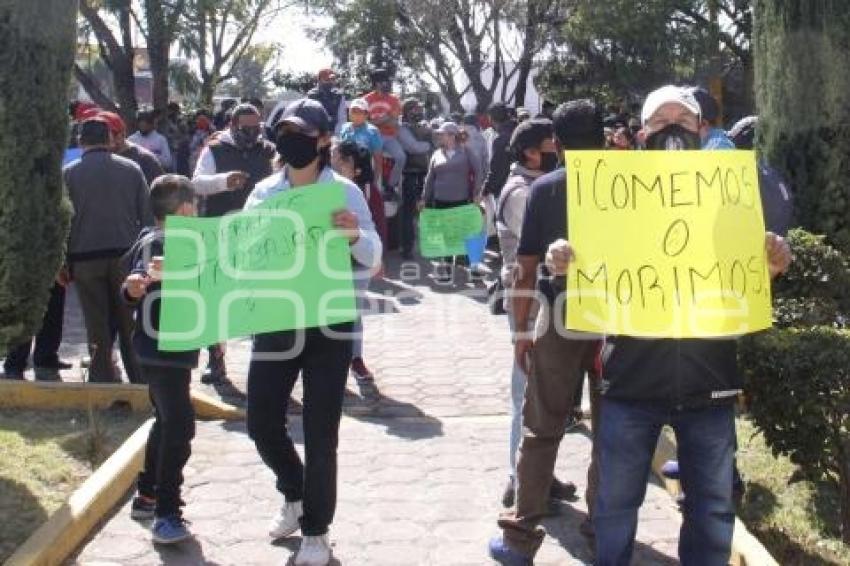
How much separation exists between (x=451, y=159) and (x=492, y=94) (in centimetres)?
2831

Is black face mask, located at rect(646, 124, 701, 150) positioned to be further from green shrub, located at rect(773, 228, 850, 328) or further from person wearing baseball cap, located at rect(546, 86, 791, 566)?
green shrub, located at rect(773, 228, 850, 328)

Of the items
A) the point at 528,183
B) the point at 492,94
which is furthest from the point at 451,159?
the point at 492,94

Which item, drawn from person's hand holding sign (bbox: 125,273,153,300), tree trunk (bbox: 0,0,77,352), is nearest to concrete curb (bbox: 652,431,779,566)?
person's hand holding sign (bbox: 125,273,153,300)

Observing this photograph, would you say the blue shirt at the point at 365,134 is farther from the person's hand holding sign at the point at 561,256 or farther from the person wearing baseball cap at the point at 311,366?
the person's hand holding sign at the point at 561,256

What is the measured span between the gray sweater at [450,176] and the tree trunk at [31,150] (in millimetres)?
6381

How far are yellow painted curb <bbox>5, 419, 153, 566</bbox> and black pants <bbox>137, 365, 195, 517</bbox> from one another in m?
0.35

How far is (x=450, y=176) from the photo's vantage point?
1195cm

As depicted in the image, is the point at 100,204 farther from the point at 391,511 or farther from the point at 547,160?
the point at 547,160

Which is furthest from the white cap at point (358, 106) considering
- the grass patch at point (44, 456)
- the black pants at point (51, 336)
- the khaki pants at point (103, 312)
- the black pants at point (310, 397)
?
the black pants at point (310, 397)

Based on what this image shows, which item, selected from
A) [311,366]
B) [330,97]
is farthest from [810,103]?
[330,97]

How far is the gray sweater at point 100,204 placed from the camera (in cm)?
700

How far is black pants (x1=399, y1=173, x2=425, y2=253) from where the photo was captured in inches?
543

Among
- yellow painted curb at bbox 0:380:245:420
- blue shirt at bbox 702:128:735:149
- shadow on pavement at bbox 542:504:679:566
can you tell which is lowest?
shadow on pavement at bbox 542:504:679:566

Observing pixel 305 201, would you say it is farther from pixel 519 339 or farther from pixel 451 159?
pixel 451 159
